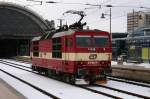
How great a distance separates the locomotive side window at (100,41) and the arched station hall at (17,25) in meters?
67.0

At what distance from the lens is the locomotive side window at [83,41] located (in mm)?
22922

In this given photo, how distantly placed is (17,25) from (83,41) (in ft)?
237

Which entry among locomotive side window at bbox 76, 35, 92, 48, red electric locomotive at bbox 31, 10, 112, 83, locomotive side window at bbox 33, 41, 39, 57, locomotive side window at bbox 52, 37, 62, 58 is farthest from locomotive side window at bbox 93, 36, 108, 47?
locomotive side window at bbox 33, 41, 39, 57

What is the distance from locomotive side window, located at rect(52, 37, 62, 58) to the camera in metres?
25.2

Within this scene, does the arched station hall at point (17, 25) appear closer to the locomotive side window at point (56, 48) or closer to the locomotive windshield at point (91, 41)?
the locomotive side window at point (56, 48)

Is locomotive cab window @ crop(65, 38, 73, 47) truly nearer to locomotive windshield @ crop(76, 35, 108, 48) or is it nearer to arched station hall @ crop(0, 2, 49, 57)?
locomotive windshield @ crop(76, 35, 108, 48)

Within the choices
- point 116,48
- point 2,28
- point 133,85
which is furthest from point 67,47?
point 2,28

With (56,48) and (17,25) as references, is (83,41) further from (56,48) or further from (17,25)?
(17,25)

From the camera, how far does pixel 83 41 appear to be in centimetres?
2314

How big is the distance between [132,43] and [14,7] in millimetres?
52720

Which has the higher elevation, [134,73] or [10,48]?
[10,48]

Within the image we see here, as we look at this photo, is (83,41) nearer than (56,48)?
Yes

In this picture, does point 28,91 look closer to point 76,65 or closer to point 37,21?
point 76,65

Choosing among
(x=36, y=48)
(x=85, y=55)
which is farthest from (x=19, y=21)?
(x=85, y=55)
